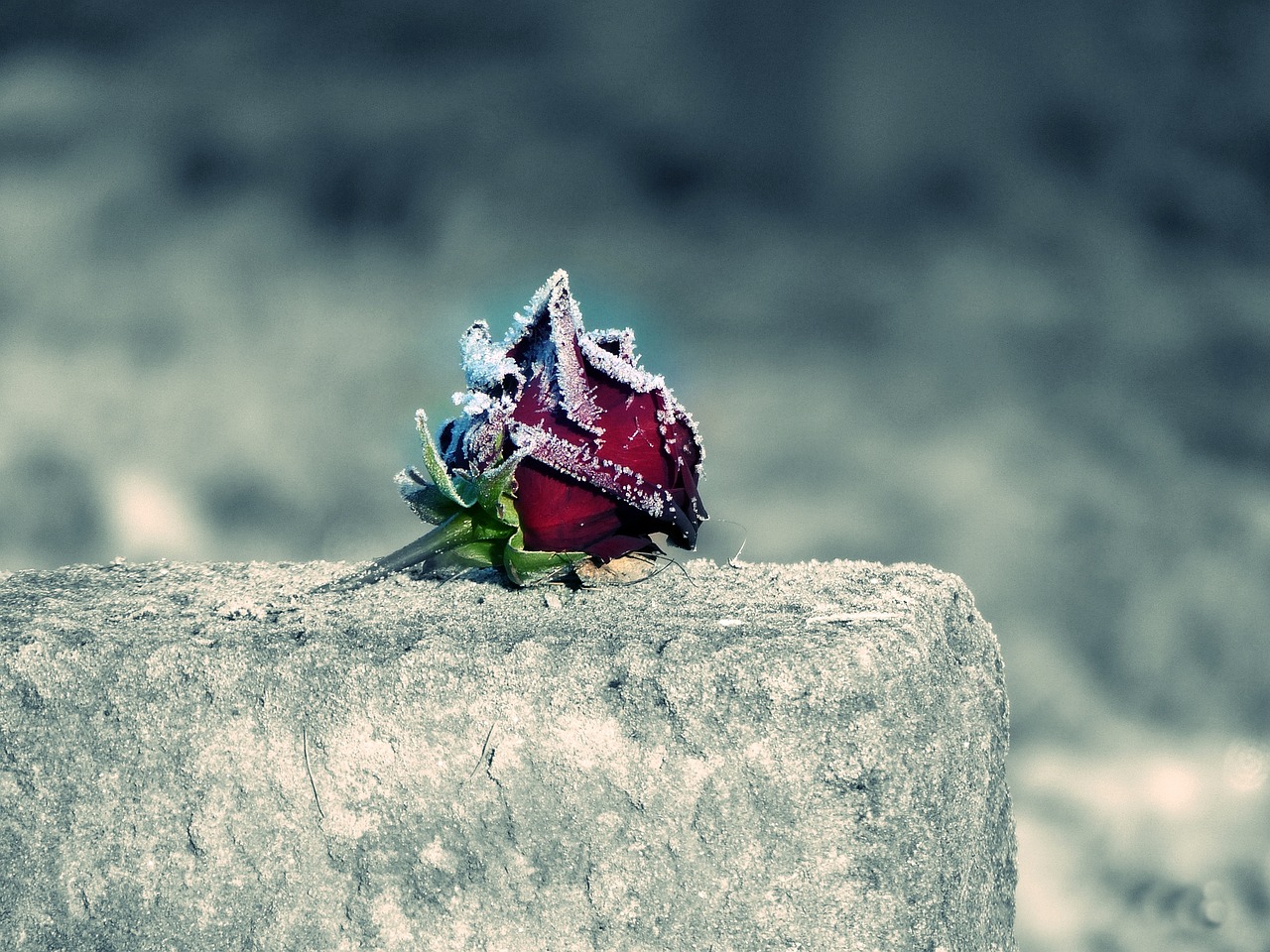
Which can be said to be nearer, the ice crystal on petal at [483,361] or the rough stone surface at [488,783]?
the rough stone surface at [488,783]

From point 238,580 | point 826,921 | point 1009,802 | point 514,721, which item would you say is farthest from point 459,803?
point 1009,802

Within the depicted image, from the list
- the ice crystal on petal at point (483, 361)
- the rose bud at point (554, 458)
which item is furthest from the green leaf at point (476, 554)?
the ice crystal on petal at point (483, 361)

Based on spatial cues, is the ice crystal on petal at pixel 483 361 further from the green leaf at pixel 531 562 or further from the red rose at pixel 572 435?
the green leaf at pixel 531 562

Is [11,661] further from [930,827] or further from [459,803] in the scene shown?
[930,827]

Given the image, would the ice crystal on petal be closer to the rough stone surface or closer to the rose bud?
the rose bud

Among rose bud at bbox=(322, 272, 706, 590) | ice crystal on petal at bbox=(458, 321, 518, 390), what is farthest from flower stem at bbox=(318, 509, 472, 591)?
ice crystal on petal at bbox=(458, 321, 518, 390)

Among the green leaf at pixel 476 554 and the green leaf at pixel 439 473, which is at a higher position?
the green leaf at pixel 439 473

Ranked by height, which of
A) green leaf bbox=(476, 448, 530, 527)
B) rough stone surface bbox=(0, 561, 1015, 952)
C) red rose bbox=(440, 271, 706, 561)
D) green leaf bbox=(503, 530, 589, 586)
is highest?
red rose bbox=(440, 271, 706, 561)

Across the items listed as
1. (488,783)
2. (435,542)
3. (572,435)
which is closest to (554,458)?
(572,435)
